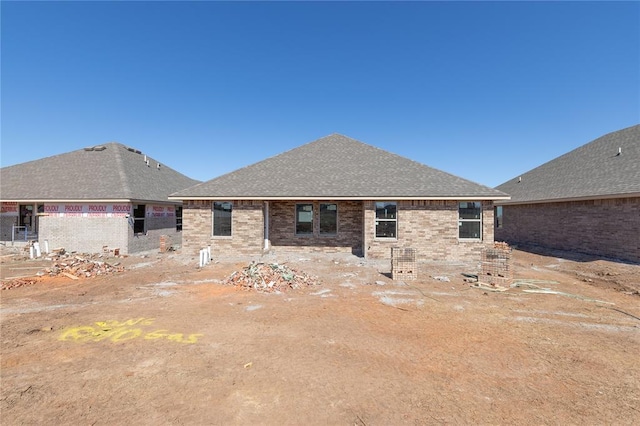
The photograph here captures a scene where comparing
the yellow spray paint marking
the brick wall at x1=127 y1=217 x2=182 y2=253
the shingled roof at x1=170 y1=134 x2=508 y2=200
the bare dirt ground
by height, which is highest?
the shingled roof at x1=170 y1=134 x2=508 y2=200

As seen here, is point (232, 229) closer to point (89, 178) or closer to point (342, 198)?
point (342, 198)

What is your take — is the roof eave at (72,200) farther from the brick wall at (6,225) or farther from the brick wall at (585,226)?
the brick wall at (585,226)

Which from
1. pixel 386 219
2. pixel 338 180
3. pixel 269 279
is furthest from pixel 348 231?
pixel 269 279

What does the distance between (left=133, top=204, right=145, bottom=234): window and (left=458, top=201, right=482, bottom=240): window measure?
18838 mm

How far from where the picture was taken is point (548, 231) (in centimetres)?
1836

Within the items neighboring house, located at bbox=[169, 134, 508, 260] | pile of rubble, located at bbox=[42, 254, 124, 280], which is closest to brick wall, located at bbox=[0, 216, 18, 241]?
pile of rubble, located at bbox=[42, 254, 124, 280]

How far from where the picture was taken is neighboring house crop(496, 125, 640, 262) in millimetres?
13664

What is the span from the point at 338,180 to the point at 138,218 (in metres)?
12.5

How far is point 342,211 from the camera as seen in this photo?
16422 mm

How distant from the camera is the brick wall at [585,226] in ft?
43.9

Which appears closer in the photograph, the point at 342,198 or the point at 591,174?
the point at 342,198

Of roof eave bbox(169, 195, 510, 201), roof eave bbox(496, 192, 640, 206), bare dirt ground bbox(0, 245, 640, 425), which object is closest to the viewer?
bare dirt ground bbox(0, 245, 640, 425)

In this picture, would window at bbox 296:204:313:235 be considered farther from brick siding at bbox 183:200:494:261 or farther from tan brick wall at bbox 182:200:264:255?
tan brick wall at bbox 182:200:264:255

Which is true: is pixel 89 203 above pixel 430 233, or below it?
above
